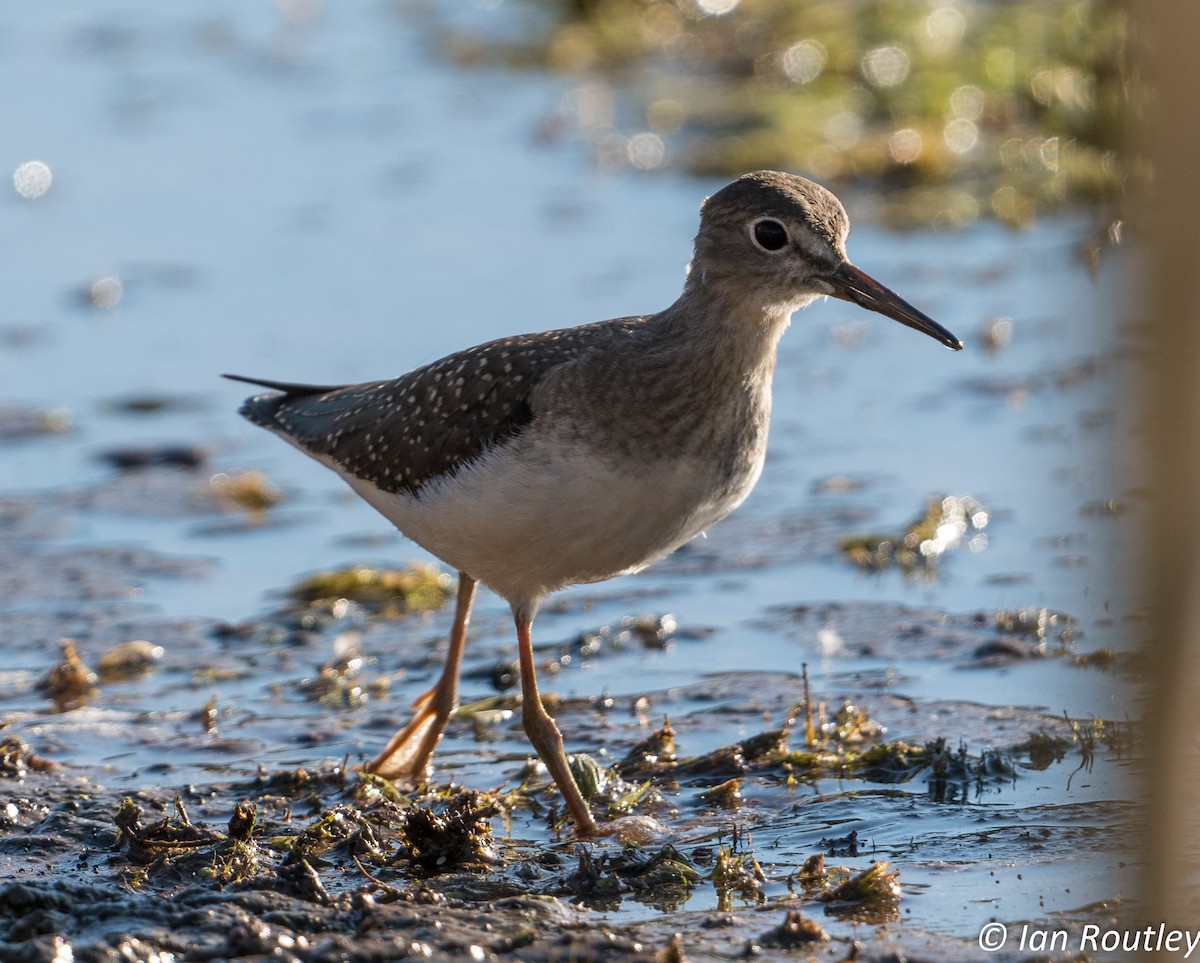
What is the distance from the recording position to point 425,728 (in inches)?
289

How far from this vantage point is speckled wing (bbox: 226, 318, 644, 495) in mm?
6543

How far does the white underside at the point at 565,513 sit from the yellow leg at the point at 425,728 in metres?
0.70

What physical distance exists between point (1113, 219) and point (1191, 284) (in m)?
0.89

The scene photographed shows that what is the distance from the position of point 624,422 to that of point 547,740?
135 cm

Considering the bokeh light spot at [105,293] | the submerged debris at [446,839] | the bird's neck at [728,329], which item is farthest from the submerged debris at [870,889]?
the bokeh light spot at [105,293]

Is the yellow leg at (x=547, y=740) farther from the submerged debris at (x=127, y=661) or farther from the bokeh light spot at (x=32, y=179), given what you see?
the bokeh light spot at (x=32, y=179)

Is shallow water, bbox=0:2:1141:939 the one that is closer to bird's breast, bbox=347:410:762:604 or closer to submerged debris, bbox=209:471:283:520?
submerged debris, bbox=209:471:283:520

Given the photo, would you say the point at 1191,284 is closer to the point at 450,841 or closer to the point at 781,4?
the point at 450,841

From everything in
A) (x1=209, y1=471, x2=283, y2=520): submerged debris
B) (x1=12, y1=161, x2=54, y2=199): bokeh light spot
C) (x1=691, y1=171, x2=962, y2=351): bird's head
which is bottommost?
(x1=209, y1=471, x2=283, y2=520): submerged debris

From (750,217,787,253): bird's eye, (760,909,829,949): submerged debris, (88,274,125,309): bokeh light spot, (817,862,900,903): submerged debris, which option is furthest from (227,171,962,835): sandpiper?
(88,274,125,309): bokeh light spot

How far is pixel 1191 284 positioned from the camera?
2248 millimetres

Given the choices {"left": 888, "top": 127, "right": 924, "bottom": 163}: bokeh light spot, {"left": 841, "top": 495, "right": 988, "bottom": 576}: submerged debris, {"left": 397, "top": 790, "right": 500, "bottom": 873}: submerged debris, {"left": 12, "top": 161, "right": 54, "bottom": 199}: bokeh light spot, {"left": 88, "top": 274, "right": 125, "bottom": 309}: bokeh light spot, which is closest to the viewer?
{"left": 397, "top": 790, "right": 500, "bottom": 873}: submerged debris

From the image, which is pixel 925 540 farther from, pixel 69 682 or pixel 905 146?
pixel 905 146

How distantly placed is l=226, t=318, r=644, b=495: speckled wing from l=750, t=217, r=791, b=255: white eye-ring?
639 mm
